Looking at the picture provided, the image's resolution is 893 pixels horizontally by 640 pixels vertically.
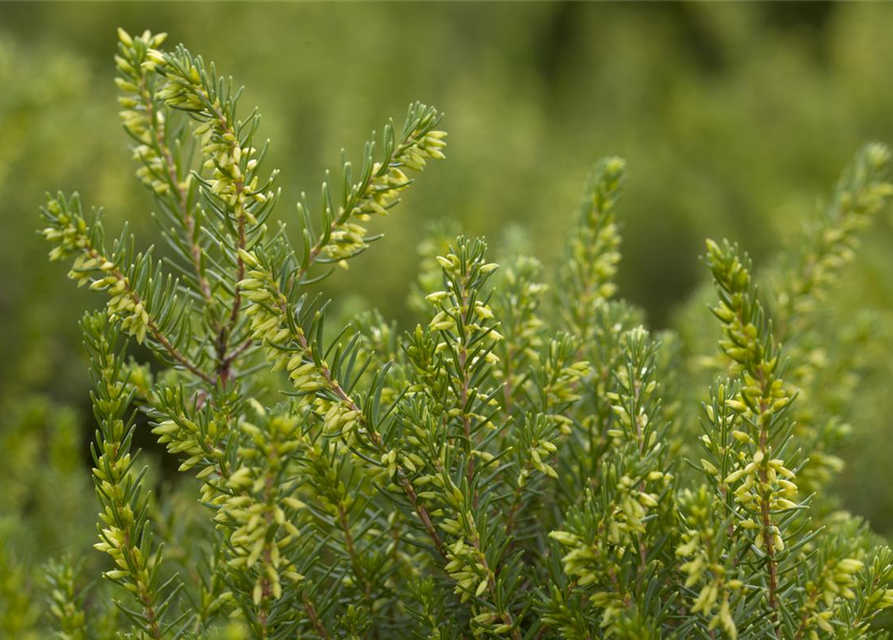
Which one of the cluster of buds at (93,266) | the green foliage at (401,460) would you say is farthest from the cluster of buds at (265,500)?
the cluster of buds at (93,266)

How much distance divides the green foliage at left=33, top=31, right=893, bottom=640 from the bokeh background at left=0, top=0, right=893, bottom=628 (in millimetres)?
713

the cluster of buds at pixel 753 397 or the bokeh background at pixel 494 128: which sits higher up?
the bokeh background at pixel 494 128

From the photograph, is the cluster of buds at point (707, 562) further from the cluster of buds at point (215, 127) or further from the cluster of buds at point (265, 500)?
the cluster of buds at point (215, 127)

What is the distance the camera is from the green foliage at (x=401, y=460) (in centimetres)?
82

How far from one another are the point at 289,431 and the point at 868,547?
709 millimetres

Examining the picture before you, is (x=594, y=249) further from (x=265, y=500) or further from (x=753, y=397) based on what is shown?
(x=265, y=500)

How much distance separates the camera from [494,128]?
147 inches

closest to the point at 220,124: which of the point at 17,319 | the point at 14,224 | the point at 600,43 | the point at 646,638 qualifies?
the point at 646,638

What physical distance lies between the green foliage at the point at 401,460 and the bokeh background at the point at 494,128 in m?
0.71

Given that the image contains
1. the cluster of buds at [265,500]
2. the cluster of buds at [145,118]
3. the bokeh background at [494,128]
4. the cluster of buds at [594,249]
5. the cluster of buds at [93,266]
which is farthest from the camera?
the bokeh background at [494,128]

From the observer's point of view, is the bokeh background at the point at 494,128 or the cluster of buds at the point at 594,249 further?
the bokeh background at the point at 494,128

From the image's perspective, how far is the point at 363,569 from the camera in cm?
97

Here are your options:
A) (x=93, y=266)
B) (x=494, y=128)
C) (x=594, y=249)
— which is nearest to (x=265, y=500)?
(x=93, y=266)

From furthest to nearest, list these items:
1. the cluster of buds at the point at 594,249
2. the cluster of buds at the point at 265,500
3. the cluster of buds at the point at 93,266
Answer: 1. the cluster of buds at the point at 594,249
2. the cluster of buds at the point at 93,266
3. the cluster of buds at the point at 265,500
